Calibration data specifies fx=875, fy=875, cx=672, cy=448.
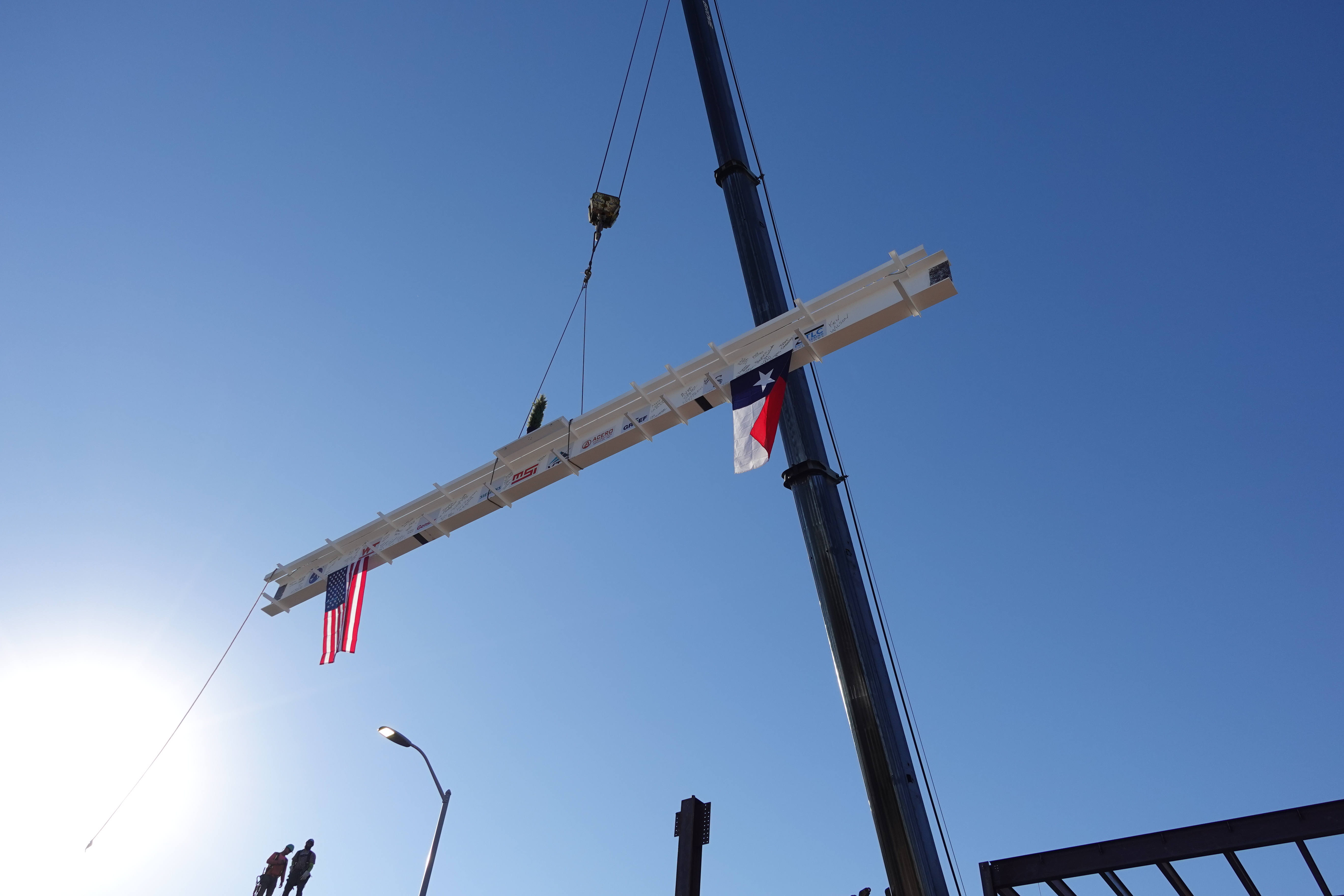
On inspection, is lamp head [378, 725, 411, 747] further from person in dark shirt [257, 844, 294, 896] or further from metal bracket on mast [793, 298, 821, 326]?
metal bracket on mast [793, 298, 821, 326]

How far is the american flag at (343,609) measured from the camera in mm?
Answer: 15523

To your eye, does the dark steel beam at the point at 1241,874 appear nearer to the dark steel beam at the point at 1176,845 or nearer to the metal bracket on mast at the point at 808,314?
the dark steel beam at the point at 1176,845

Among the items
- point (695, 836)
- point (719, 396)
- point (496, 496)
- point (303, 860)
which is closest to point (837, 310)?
point (719, 396)

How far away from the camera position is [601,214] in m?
19.8

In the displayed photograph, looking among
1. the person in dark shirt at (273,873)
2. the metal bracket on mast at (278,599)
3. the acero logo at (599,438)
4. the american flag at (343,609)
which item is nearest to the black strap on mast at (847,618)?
the acero logo at (599,438)

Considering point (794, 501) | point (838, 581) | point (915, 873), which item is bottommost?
point (915, 873)

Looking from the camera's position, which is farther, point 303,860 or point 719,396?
point 303,860

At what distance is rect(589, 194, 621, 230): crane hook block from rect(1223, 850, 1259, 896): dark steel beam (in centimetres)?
1585

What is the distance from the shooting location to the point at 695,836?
26.3 ft

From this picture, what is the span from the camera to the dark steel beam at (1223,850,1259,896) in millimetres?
10578

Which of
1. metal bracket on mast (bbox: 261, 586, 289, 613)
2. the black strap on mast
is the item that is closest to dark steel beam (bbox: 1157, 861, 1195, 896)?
the black strap on mast

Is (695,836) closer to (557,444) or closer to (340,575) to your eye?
(557,444)

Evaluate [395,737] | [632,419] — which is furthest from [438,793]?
[632,419]

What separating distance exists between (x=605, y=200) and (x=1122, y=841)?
15.5 meters
